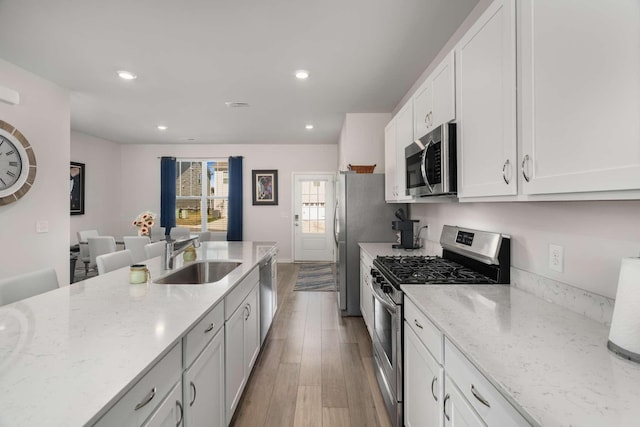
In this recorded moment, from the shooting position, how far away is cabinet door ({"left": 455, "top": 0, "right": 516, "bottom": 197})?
1.21m

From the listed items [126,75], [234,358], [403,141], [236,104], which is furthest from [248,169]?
[234,358]

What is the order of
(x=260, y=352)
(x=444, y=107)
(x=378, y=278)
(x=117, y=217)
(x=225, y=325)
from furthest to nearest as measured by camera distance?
(x=117, y=217) < (x=260, y=352) < (x=378, y=278) < (x=444, y=107) < (x=225, y=325)

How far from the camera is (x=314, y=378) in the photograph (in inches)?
92.7

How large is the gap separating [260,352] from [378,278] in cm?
134

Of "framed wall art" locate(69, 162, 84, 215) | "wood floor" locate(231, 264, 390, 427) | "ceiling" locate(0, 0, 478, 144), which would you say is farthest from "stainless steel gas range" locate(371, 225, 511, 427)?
"framed wall art" locate(69, 162, 84, 215)

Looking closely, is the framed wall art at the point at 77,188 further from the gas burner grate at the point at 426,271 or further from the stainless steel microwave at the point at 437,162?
the stainless steel microwave at the point at 437,162

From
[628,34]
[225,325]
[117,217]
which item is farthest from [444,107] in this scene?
[117,217]

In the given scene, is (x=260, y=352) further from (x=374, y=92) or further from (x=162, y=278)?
(x=374, y=92)

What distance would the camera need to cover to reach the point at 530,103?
1.10 m

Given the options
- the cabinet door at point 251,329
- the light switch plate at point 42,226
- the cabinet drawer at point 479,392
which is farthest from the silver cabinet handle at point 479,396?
the light switch plate at point 42,226

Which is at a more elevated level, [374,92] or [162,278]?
[374,92]

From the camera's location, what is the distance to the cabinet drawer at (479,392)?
2.56 ft

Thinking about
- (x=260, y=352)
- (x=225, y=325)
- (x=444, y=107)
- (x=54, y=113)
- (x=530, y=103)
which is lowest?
(x=260, y=352)

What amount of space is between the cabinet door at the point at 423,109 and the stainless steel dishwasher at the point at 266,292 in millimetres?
1669
